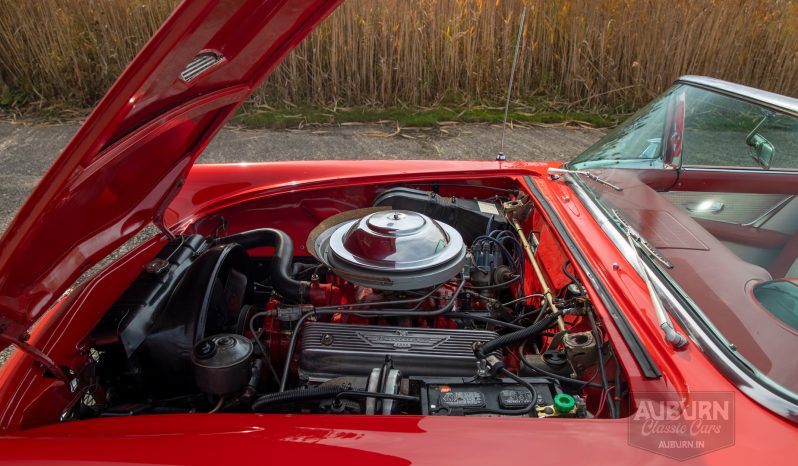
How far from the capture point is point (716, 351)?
1160 millimetres

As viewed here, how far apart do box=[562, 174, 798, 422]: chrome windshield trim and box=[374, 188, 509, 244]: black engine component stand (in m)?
0.62

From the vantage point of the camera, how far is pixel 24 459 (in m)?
0.98

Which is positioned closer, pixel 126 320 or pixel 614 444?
pixel 614 444

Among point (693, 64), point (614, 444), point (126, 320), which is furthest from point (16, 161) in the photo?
point (693, 64)

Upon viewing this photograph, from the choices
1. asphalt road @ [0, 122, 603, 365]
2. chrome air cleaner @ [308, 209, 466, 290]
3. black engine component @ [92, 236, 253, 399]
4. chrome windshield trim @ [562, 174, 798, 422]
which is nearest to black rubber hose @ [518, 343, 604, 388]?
chrome windshield trim @ [562, 174, 798, 422]

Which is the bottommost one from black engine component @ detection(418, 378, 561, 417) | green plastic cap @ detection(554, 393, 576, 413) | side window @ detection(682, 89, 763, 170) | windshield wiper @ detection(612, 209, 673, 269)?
black engine component @ detection(418, 378, 561, 417)

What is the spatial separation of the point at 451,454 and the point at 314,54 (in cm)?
541

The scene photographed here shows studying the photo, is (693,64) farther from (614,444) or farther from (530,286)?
(614,444)

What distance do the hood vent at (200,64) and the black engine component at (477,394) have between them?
0.96 metres

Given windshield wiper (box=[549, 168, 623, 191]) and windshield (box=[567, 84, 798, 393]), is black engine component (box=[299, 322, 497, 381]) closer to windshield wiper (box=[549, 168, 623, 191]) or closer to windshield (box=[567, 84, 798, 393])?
windshield (box=[567, 84, 798, 393])

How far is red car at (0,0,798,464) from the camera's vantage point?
102 centimetres

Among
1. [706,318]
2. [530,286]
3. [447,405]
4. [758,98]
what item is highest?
[758,98]

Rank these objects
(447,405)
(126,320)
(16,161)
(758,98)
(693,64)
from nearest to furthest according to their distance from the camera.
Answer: (447,405)
(126,320)
(758,98)
(16,161)
(693,64)

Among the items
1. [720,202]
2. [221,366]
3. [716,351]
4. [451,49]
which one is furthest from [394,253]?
[451,49]
